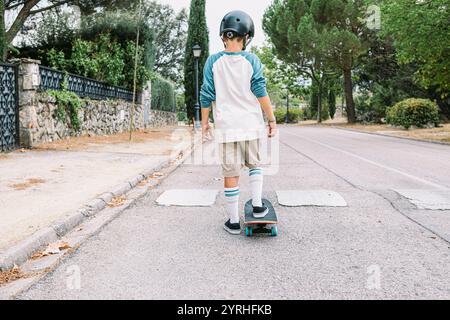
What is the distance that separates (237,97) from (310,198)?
→ 2277 mm

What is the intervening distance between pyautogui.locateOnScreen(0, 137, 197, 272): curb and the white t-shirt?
1728 mm

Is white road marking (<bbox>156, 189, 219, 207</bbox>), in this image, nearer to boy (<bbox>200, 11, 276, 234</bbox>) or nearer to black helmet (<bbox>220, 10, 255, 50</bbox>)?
boy (<bbox>200, 11, 276, 234</bbox>)

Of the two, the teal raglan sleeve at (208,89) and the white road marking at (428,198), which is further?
the white road marking at (428,198)

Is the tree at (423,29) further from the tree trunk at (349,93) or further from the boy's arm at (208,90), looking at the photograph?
the tree trunk at (349,93)

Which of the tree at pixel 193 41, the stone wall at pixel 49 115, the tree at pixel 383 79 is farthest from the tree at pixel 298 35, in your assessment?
the stone wall at pixel 49 115

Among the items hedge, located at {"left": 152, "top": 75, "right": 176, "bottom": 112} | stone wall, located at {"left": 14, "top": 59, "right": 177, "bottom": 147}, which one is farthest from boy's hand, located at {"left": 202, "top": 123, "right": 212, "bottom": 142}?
hedge, located at {"left": 152, "top": 75, "right": 176, "bottom": 112}

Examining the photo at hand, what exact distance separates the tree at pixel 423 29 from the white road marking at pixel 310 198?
12081mm

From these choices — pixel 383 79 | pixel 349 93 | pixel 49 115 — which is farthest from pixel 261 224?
pixel 383 79

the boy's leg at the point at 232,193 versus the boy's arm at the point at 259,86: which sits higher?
the boy's arm at the point at 259,86

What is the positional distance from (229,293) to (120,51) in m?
A: 18.7

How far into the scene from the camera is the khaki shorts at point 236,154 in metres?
4.13

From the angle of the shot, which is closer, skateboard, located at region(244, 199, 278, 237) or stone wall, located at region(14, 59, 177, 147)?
skateboard, located at region(244, 199, 278, 237)

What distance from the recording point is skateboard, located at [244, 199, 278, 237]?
4.07 m

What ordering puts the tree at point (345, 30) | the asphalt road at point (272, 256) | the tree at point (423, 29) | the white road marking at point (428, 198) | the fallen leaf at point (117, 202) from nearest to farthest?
1. the asphalt road at point (272, 256)
2. the white road marking at point (428, 198)
3. the fallen leaf at point (117, 202)
4. the tree at point (423, 29)
5. the tree at point (345, 30)
